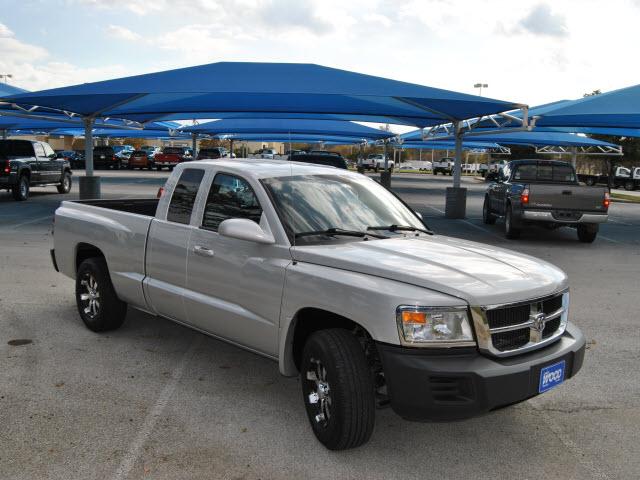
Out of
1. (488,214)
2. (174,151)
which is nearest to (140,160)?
(174,151)

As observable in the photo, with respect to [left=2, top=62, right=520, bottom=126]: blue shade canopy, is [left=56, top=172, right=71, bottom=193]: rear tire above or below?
below

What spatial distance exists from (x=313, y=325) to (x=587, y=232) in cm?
1132

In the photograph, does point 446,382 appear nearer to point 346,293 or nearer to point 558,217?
point 346,293

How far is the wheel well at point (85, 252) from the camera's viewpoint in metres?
6.19

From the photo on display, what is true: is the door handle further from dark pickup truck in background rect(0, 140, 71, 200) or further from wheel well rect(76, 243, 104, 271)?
dark pickup truck in background rect(0, 140, 71, 200)

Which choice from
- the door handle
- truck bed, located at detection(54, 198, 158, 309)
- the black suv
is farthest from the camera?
the black suv

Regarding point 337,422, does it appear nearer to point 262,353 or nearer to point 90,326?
point 262,353

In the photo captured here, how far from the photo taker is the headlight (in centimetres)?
328

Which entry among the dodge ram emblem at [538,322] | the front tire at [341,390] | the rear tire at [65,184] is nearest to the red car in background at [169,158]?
the rear tire at [65,184]

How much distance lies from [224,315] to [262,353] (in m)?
0.42

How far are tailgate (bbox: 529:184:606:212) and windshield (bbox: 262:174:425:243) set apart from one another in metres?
Result: 8.63

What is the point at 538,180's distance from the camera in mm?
14391

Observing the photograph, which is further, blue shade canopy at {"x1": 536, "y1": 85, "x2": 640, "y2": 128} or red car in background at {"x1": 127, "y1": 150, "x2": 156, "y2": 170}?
red car in background at {"x1": 127, "y1": 150, "x2": 156, "y2": 170}

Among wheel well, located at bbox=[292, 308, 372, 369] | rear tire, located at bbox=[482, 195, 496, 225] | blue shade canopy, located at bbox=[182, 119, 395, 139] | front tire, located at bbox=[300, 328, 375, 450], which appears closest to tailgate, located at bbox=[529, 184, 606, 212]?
rear tire, located at bbox=[482, 195, 496, 225]
